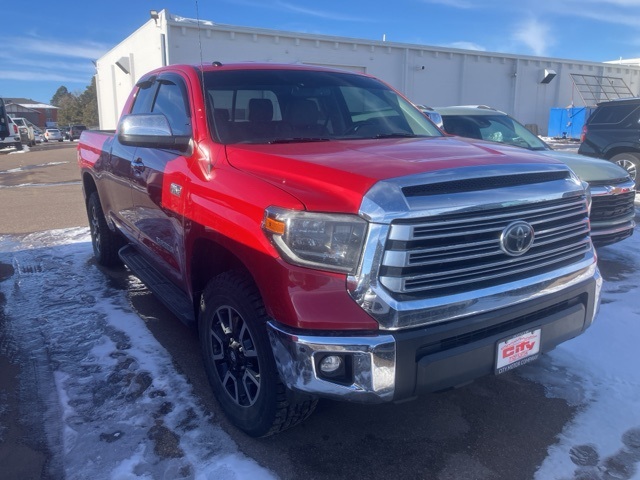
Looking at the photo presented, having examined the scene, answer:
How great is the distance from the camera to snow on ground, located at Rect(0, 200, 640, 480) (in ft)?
8.91

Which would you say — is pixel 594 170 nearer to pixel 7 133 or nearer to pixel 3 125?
pixel 3 125

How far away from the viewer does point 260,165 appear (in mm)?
2793

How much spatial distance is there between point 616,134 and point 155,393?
9008mm

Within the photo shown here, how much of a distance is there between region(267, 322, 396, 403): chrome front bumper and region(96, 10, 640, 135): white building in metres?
12.9

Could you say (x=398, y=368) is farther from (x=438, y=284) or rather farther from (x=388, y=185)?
(x=388, y=185)

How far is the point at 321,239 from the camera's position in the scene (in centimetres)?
234

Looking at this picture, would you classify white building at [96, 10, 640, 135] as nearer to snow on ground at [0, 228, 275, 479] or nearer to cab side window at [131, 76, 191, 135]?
cab side window at [131, 76, 191, 135]

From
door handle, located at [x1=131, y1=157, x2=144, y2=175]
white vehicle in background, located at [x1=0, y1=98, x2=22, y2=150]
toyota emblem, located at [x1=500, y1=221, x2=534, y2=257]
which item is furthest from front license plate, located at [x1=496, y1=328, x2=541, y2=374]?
white vehicle in background, located at [x1=0, y1=98, x2=22, y2=150]

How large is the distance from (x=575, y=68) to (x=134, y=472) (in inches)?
1228

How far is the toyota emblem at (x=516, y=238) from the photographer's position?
2516mm

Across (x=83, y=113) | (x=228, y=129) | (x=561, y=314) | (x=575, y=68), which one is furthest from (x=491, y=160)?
(x=83, y=113)

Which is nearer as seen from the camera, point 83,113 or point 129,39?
point 129,39

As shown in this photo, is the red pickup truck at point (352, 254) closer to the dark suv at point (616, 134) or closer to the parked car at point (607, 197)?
the parked car at point (607, 197)

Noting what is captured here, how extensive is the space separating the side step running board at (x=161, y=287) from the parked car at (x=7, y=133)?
2841 centimetres
